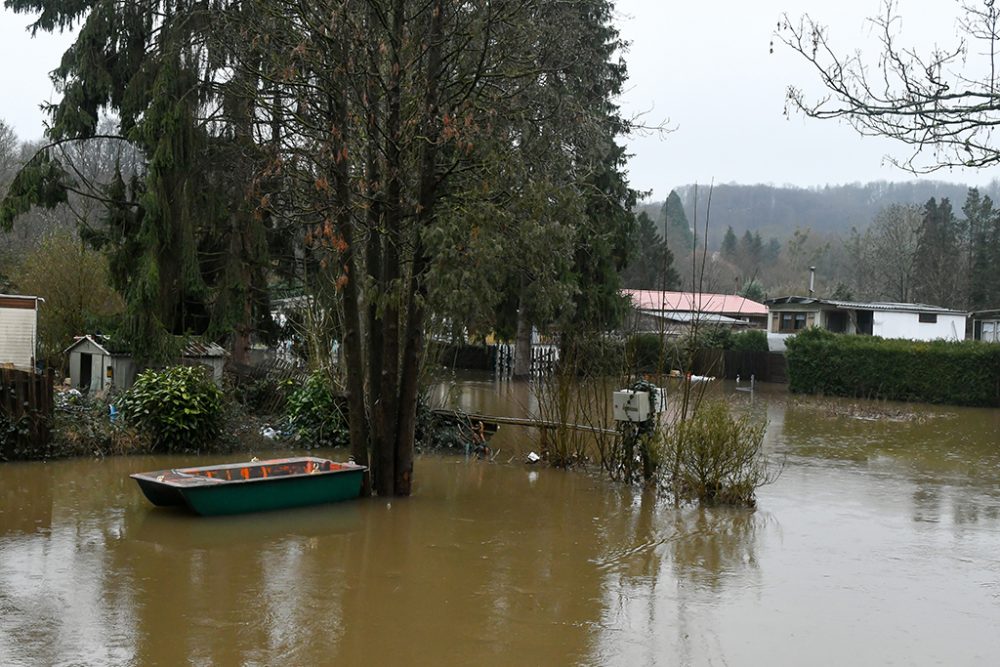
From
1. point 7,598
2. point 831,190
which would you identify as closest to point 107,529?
point 7,598

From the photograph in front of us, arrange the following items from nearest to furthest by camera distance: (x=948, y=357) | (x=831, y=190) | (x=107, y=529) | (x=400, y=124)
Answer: (x=107, y=529) < (x=400, y=124) < (x=948, y=357) < (x=831, y=190)

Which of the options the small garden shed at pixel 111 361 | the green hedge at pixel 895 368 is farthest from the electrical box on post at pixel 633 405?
the green hedge at pixel 895 368

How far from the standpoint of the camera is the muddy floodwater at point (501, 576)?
714cm

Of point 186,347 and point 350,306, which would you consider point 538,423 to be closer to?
point 350,306

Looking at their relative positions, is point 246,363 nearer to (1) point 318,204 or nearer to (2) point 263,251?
(2) point 263,251

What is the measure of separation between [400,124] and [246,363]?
10318mm

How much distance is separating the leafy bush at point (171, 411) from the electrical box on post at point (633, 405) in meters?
7.10

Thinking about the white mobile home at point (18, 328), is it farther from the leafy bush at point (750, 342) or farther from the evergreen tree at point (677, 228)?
the evergreen tree at point (677, 228)

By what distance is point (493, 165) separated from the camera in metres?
12.3

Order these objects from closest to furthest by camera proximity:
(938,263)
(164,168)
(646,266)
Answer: (164,168), (646,266), (938,263)

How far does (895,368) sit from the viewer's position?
3275cm

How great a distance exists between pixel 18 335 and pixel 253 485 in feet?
37.9

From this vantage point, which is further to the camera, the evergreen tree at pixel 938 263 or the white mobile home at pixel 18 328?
the evergreen tree at pixel 938 263

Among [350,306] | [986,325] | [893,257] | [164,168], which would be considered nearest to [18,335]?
[164,168]
